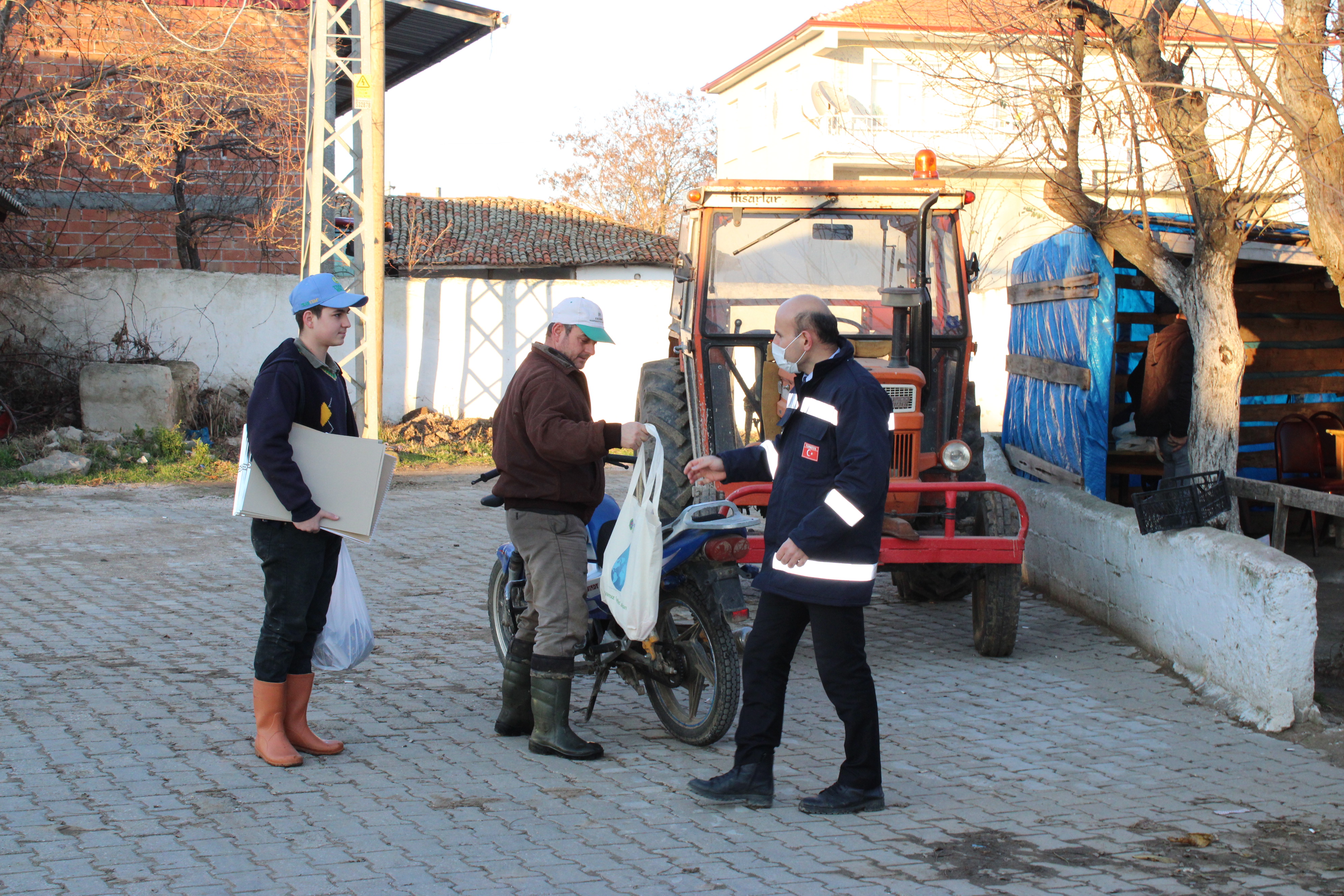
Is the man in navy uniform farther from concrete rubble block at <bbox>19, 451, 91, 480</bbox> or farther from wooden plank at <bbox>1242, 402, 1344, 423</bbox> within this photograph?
concrete rubble block at <bbox>19, 451, 91, 480</bbox>

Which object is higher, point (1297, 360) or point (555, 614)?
point (1297, 360)

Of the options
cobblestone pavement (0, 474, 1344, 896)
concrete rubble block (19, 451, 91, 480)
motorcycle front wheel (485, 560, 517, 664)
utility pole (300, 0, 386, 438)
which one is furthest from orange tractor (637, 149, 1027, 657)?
concrete rubble block (19, 451, 91, 480)

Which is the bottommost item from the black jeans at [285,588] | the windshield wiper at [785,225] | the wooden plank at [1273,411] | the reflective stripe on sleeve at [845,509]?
the black jeans at [285,588]

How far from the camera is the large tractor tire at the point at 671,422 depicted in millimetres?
7023

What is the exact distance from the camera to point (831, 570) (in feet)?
13.3

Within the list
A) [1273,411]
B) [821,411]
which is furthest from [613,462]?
[1273,411]

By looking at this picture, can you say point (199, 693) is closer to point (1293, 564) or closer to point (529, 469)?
point (529, 469)

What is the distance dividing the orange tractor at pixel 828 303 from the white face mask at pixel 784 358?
38cm

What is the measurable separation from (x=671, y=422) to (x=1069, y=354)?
3.47 m

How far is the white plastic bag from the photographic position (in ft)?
15.5

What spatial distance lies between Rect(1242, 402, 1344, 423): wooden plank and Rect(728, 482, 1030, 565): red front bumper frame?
5393 millimetres

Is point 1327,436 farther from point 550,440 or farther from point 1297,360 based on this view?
point 550,440

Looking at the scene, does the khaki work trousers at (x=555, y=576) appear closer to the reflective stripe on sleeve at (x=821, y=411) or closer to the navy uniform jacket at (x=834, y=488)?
the navy uniform jacket at (x=834, y=488)

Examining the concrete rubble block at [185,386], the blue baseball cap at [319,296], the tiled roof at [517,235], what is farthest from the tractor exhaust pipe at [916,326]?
the tiled roof at [517,235]
